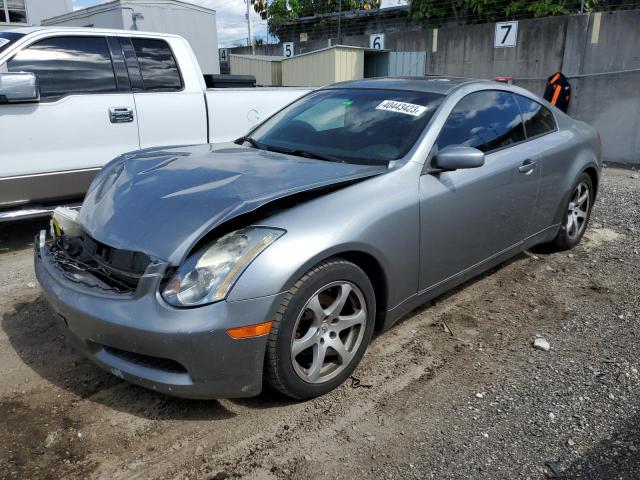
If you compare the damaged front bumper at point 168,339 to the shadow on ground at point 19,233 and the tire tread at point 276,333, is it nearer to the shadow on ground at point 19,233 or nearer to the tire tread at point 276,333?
the tire tread at point 276,333

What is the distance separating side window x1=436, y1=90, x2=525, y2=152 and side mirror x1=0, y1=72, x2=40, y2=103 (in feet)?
11.1

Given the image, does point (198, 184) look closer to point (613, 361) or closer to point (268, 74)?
point (613, 361)

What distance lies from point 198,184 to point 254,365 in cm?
100

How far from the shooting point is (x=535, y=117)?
4.35 meters

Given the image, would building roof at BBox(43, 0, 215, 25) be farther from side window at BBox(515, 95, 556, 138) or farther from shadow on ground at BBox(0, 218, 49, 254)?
side window at BBox(515, 95, 556, 138)

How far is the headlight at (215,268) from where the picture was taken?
2.35 m

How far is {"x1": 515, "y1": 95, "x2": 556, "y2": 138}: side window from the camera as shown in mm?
4227

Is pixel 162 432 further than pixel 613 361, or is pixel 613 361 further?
pixel 613 361

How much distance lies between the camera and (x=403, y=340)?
3.43 meters

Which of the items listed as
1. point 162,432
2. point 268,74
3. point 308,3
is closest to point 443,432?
point 162,432

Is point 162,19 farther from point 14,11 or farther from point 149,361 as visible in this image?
point 149,361

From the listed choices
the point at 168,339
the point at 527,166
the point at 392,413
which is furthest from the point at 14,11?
the point at 392,413

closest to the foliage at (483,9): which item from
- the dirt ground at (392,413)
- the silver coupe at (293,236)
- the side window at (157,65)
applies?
the side window at (157,65)

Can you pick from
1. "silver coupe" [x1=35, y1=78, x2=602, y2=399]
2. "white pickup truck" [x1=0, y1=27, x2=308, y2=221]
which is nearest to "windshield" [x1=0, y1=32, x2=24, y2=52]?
"white pickup truck" [x1=0, y1=27, x2=308, y2=221]
